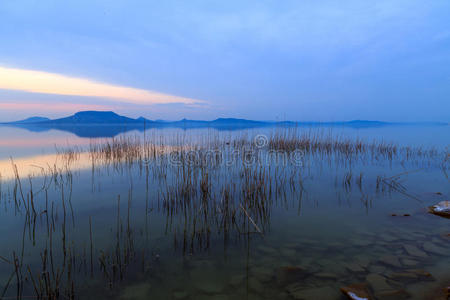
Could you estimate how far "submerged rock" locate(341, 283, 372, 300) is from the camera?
5.98ft

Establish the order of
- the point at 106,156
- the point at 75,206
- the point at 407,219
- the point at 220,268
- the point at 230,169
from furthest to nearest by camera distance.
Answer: the point at 106,156
the point at 230,169
the point at 75,206
the point at 407,219
the point at 220,268

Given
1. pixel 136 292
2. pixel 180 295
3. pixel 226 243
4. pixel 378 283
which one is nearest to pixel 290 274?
pixel 378 283

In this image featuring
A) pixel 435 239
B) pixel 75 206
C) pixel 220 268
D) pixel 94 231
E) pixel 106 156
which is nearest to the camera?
pixel 220 268

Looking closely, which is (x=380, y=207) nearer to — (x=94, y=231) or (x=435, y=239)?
(x=435, y=239)

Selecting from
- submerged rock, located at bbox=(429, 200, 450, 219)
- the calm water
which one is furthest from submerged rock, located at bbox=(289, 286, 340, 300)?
submerged rock, located at bbox=(429, 200, 450, 219)

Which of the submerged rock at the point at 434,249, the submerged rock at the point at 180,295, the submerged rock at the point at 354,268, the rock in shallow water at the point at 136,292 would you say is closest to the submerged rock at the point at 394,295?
Result: the submerged rock at the point at 354,268

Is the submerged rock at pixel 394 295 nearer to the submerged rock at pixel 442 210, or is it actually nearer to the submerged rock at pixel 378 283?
the submerged rock at pixel 378 283

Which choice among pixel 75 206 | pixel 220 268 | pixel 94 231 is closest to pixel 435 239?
pixel 220 268

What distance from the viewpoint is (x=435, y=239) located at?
279 centimetres

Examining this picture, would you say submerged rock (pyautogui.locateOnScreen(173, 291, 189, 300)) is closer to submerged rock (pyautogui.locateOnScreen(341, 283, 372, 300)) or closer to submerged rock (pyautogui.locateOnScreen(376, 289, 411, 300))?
submerged rock (pyautogui.locateOnScreen(341, 283, 372, 300))

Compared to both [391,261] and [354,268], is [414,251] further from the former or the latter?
[354,268]

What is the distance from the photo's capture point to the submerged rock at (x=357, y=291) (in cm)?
182

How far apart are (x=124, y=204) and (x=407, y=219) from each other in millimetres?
4726

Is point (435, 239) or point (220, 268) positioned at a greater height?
point (435, 239)
